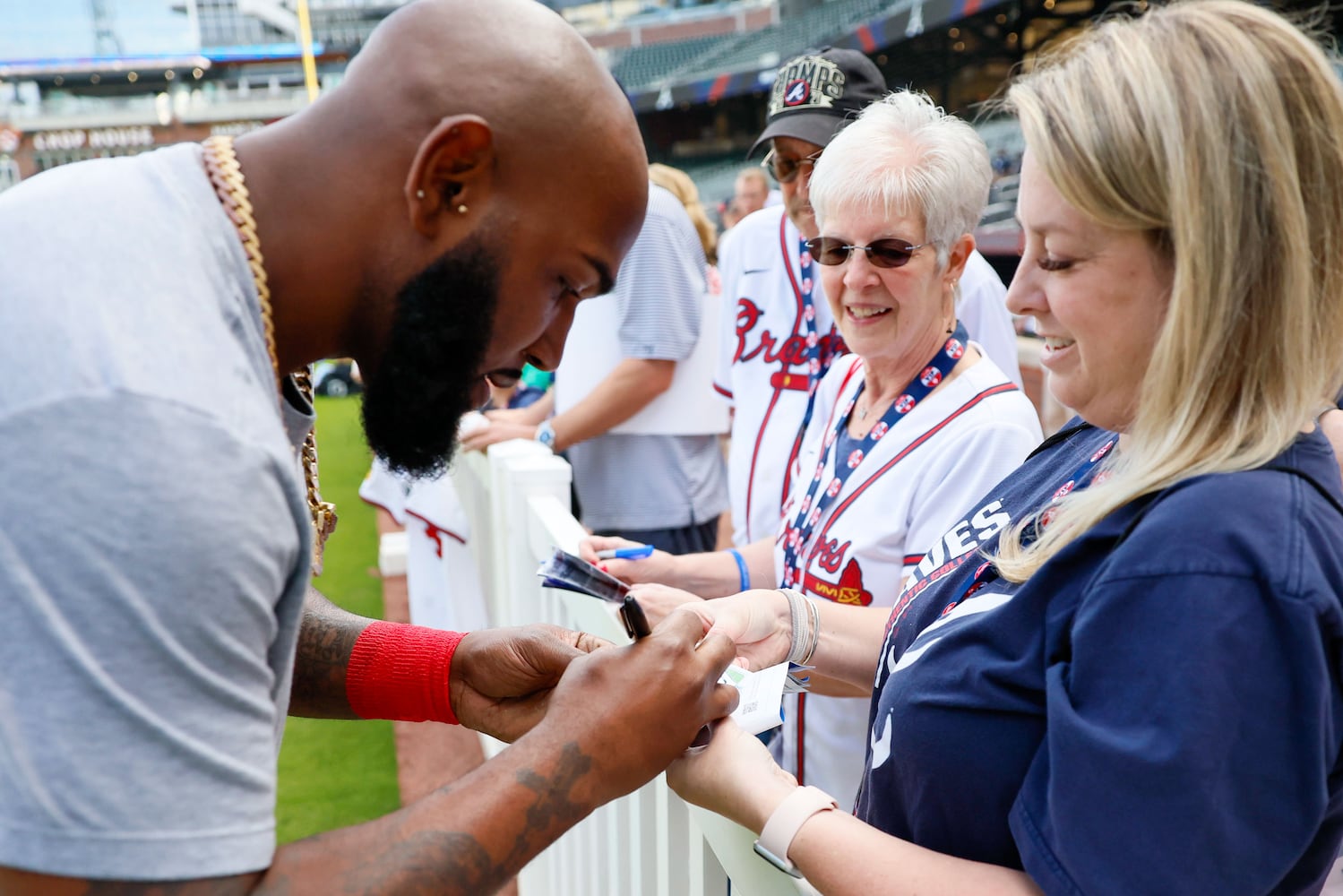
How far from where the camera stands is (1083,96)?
130 centimetres

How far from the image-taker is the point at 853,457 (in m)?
2.36

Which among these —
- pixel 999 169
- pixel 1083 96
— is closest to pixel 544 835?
pixel 1083 96

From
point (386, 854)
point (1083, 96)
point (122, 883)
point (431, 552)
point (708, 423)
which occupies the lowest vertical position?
point (431, 552)

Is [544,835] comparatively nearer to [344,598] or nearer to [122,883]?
[122,883]

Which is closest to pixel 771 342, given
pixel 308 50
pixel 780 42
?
pixel 308 50

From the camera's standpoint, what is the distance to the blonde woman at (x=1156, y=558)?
1067 millimetres

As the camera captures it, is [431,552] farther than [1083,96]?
Yes

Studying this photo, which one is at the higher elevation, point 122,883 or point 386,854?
point 122,883

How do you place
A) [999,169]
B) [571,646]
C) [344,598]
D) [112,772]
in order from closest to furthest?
[112,772] < [571,646] < [344,598] < [999,169]

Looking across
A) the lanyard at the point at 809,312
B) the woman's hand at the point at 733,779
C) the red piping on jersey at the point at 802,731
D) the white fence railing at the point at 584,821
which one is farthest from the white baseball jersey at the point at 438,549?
the woman's hand at the point at 733,779

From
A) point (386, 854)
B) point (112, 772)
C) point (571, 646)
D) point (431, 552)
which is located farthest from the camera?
point (431, 552)

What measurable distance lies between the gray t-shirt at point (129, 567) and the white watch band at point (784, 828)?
63 cm

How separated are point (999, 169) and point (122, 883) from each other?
66.4 feet

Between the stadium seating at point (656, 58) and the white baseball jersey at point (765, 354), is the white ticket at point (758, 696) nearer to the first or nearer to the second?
the white baseball jersey at point (765, 354)
